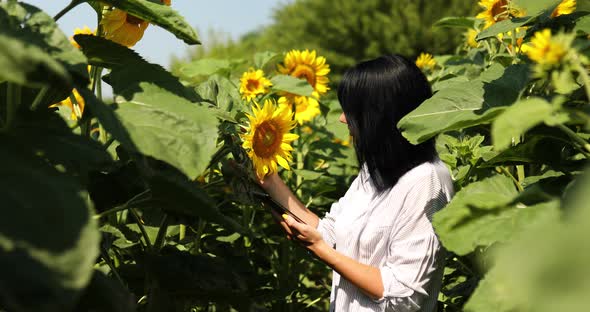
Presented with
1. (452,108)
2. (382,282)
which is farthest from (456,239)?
(382,282)

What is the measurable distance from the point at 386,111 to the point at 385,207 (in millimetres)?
258

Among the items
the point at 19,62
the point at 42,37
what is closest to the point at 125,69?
the point at 42,37

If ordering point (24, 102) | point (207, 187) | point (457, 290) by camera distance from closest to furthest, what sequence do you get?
point (24, 102)
point (207, 187)
point (457, 290)

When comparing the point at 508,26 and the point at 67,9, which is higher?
the point at 67,9

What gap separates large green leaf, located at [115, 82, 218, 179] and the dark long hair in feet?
2.98

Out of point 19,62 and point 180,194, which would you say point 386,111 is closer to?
point 180,194

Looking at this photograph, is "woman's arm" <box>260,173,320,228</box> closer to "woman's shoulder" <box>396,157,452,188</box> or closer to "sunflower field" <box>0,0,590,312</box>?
"sunflower field" <box>0,0,590,312</box>

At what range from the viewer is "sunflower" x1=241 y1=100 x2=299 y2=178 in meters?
1.80

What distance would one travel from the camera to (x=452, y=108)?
142 centimetres

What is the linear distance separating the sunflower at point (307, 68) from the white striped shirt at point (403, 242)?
120cm

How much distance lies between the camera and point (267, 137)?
1886 mm

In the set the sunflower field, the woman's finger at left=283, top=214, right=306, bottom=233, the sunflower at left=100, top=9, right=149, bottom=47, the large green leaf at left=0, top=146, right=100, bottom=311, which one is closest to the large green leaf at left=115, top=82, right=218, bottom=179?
the sunflower field

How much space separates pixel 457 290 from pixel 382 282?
27 cm

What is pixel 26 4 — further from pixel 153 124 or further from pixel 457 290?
pixel 457 290
